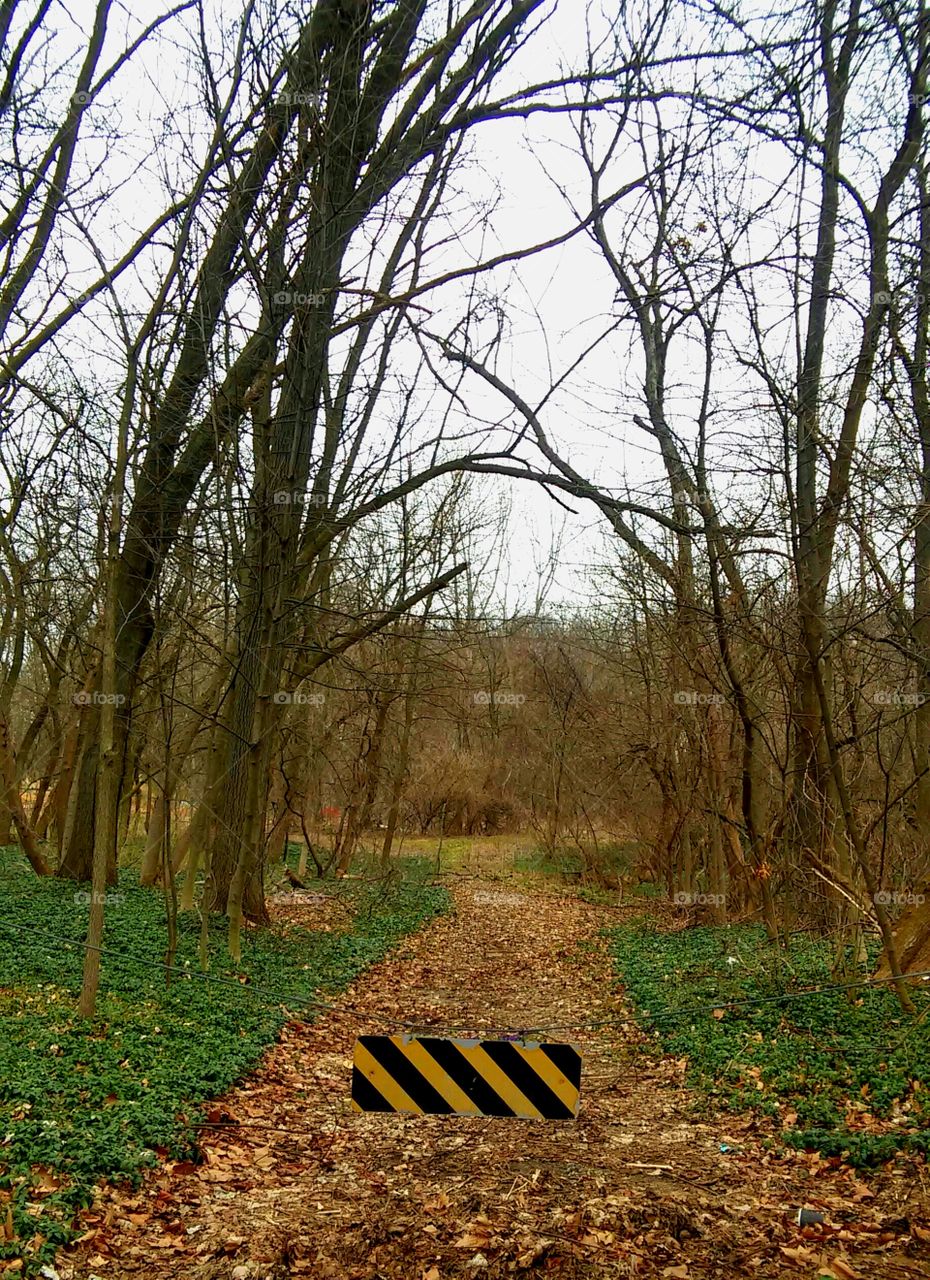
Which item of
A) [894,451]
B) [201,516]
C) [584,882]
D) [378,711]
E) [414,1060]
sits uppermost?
[894,451]

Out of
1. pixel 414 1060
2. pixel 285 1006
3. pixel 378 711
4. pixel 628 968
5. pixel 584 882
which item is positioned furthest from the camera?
pixel 584 882

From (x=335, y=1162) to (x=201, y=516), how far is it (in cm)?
600

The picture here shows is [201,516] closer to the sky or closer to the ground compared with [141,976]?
closer to the sky

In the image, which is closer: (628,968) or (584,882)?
(628,968)

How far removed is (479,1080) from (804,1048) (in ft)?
11.7

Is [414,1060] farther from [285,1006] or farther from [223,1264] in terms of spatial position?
[285,1006]

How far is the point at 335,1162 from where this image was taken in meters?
5.37

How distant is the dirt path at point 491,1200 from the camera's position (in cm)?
401

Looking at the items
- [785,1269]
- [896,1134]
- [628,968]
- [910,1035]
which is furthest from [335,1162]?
[628,968]
